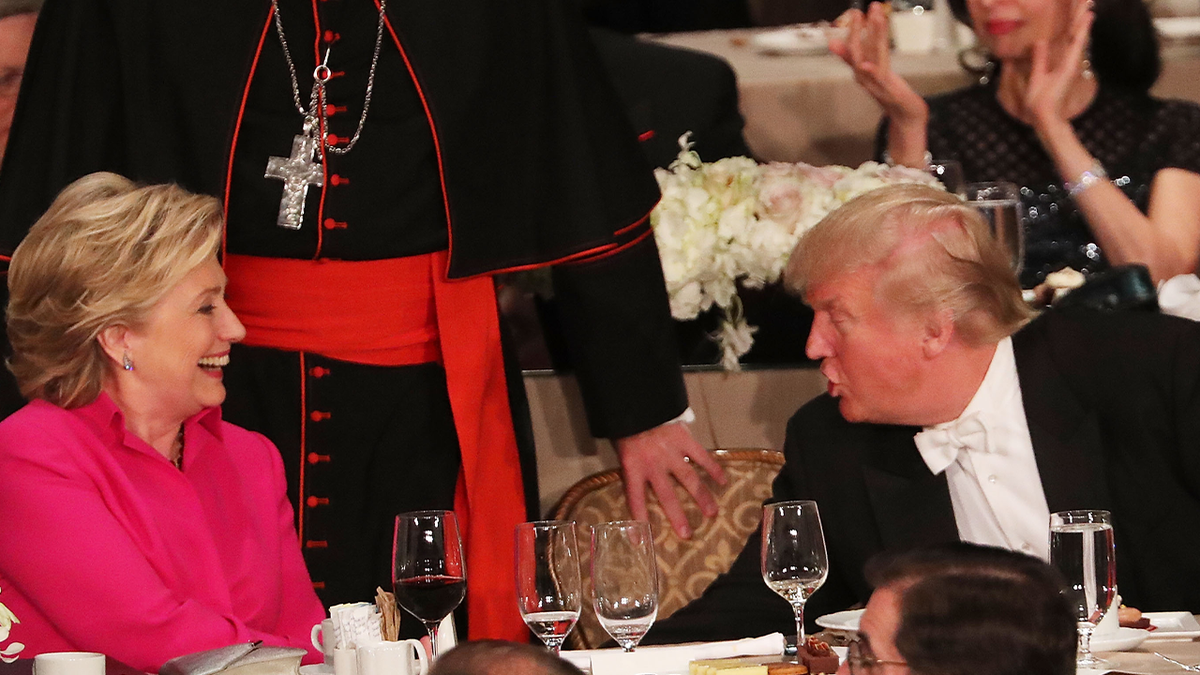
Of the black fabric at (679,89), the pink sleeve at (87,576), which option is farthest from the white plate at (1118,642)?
the black fabric at (679,89)

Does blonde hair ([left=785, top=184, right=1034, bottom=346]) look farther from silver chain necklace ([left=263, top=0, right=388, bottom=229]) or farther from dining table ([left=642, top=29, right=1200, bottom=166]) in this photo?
dining table ([left=642, top=29, right=1200, bottom=166])

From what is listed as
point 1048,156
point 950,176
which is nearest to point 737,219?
point 950,176

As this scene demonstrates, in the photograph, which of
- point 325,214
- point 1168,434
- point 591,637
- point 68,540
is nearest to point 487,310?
point 325,214

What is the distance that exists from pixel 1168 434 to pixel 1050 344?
0.78 feet

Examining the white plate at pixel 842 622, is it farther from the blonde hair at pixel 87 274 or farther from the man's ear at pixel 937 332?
the blonde hair at pixel 87 274

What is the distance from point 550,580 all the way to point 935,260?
3.36 feet

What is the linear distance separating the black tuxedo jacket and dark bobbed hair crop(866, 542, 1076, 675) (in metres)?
1.21

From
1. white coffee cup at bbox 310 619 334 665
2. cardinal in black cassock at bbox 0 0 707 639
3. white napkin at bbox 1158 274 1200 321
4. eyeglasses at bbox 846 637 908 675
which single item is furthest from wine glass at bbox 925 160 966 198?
eyeglasses at bbox 846 637 908 675

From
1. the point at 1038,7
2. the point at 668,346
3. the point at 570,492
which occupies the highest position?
the point at 1038,7

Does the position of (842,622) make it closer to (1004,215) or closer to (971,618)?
(971,618)

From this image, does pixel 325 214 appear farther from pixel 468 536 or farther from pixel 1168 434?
pixel 1168 434

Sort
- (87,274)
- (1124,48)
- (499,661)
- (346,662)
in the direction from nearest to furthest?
1. (499,661)
2. (346,662)
3. (87,274)
4. (1124,48)

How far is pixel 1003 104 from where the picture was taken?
379 cm

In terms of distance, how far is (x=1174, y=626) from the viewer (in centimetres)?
229
